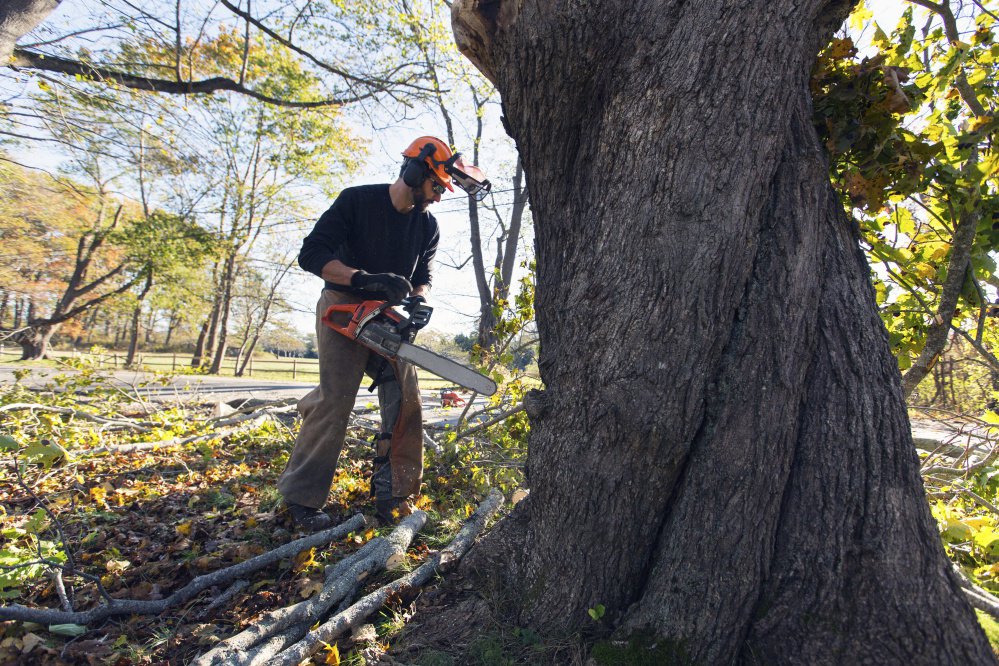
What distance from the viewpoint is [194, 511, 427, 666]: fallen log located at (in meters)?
1.38

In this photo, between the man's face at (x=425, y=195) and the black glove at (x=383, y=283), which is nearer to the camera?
the black glove at (x=383, y=283)

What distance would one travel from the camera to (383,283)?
98.3 inches

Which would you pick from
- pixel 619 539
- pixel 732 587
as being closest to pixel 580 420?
pixel 619 539

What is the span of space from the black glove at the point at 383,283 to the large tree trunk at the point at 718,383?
1.22m

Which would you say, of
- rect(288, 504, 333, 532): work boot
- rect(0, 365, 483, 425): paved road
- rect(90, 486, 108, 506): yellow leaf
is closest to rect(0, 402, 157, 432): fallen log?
rect(0, 365, 483, 425): paved road

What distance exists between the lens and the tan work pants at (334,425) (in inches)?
99.3

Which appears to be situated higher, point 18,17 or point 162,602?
point 18,17

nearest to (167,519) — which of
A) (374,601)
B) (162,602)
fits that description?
(162,602)

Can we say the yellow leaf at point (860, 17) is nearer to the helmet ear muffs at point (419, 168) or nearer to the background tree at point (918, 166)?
the background tree at point (918, 166)

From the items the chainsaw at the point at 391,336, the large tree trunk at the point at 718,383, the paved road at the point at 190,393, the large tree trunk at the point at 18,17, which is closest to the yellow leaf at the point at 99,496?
the chainsaw at the point at 391,336

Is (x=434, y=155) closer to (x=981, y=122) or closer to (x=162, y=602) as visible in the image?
(x=162, y=602)

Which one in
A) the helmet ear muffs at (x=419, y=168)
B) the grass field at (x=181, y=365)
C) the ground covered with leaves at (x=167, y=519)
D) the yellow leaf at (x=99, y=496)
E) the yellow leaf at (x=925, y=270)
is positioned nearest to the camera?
the ground covered with leaves at (x=167, y=519)

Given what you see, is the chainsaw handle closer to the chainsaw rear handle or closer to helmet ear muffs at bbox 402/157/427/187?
the chainsaw rear handle

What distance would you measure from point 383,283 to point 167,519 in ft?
6.17
